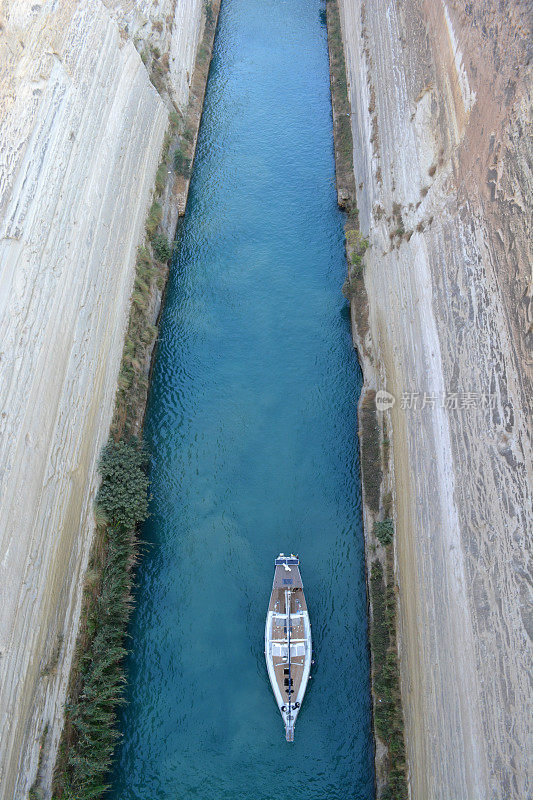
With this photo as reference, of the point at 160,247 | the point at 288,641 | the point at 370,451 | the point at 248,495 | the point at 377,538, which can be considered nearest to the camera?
the point at 288,641

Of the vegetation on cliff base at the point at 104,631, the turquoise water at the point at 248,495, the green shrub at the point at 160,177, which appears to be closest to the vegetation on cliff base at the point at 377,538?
the turquoise water at the point at 248,495

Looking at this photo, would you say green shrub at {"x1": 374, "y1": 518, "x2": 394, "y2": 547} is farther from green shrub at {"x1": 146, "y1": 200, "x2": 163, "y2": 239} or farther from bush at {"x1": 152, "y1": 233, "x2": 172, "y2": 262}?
green shrub at {"x1": 146, "y1": 200, "x2": 163, "y2": 239}

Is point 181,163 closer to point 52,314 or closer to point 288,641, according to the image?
point 52,314

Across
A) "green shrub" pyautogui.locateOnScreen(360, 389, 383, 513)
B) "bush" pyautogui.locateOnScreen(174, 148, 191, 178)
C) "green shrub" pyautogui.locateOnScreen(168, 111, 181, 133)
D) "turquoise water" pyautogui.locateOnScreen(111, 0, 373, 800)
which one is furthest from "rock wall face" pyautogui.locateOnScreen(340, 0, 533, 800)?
"green shrub" pyautogui.locateOnScreen(168, 111, 181, 133)

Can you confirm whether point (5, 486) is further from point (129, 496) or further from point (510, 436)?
point (510, 436)

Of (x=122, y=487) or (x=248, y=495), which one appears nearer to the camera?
(x=122, y=487)

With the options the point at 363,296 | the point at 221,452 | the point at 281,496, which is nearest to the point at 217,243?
the point at 363,296

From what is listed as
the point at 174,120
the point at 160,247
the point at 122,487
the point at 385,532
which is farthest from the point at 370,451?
the point at 174,120
